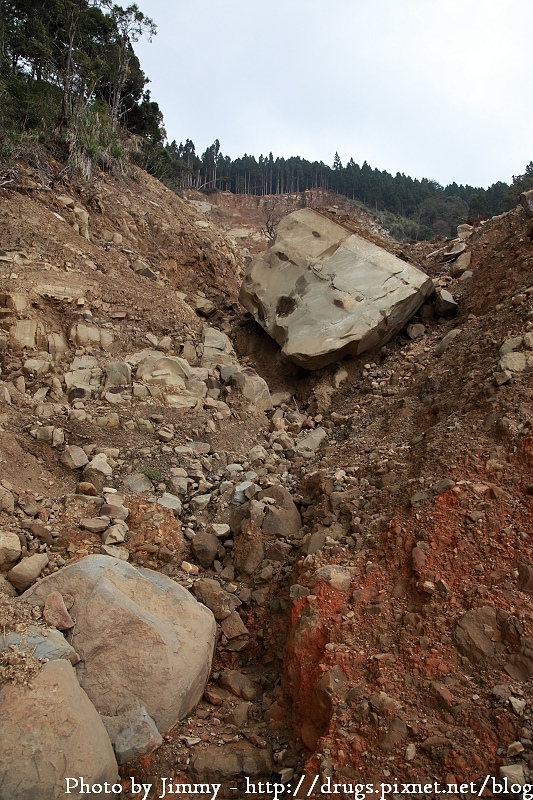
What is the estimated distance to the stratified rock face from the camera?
6.99 metres

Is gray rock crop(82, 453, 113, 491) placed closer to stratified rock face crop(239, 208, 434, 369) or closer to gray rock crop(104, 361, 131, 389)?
gray rock crop(104, 361, 131, 389)

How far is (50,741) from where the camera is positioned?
2799 mm

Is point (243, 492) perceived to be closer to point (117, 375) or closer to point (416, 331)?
point (117, 375)

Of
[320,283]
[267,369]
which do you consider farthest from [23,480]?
[320,283]

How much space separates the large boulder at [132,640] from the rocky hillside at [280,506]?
1.1 inches

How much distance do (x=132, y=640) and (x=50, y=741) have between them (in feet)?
2.52

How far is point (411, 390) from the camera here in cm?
600

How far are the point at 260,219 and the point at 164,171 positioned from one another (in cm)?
1777

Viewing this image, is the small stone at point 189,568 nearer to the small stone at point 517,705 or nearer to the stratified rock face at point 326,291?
the small stone at point 517,705

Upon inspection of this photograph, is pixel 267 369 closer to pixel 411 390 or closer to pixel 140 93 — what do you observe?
pixel 411 390

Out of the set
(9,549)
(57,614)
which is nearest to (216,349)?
(9,549)

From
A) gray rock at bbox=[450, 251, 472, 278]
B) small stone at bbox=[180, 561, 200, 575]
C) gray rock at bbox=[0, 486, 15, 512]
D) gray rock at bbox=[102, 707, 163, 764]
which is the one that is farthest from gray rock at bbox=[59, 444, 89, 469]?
gray rock at bbox=[450, 251, 472, 278]

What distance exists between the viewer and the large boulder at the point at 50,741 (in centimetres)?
268

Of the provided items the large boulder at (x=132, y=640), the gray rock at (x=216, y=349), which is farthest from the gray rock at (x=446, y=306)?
the large boulder at (x=132, y=640)
